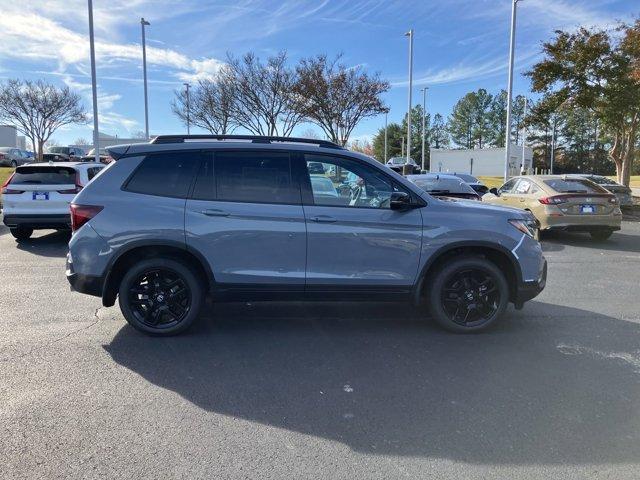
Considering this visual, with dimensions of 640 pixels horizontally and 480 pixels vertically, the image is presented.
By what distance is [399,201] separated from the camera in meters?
4.99

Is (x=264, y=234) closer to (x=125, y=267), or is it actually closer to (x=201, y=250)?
(x=201, y=250)

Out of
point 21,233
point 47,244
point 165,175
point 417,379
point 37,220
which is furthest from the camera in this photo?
point 21,233

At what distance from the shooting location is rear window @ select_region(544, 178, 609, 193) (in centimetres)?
1144

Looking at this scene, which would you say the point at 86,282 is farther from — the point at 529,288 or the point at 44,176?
the point at 44,176

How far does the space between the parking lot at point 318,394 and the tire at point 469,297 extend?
5.7 inches

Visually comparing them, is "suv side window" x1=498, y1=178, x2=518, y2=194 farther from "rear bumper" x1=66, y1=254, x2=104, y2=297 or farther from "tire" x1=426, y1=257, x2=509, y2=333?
"rear bumper" x1=66, y1=254, x2=104, y2=297

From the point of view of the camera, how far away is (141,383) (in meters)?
4.13

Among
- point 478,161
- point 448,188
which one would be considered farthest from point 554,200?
point 478,161

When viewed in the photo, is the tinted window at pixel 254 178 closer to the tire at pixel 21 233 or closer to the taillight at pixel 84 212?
the taillight at pixel 84 212

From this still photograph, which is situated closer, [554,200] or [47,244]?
[47,244]

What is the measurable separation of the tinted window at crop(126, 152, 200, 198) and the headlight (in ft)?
10.4

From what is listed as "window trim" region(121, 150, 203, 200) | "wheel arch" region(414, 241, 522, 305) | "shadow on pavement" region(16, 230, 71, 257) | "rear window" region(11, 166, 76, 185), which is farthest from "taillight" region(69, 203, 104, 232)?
"rear window" region(11, 166, 76, 185)

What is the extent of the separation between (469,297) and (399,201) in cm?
124

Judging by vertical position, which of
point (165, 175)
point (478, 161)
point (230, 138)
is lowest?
point (165, 175)
